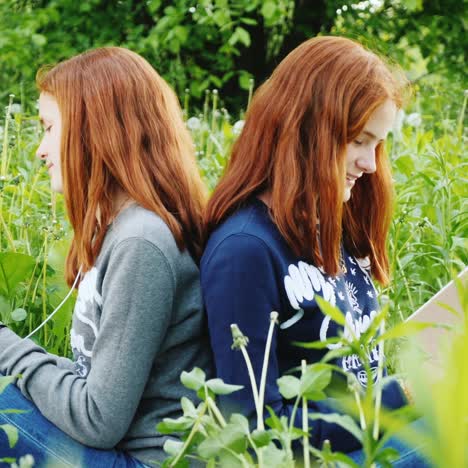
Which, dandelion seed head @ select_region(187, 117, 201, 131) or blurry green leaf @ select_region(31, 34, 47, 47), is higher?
blurry green leaf @ select_region(31, 34, 47, 47)

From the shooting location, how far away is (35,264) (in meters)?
2.08

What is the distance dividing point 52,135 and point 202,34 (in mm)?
3769

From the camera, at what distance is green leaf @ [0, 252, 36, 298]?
79.7 inches

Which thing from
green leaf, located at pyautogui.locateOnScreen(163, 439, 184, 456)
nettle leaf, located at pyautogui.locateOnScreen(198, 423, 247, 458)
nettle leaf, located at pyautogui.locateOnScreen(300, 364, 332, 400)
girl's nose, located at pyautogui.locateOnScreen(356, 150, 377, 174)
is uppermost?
nettle leaf, located at pyautogui.locateOnScreen(300, 364, 332, 400)

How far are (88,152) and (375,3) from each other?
4.24 meters

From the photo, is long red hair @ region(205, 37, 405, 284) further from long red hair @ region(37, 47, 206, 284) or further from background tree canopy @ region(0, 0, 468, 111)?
background tree canopy @ region(0, 0, 468, 111)

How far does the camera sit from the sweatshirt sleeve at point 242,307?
4.63 feet

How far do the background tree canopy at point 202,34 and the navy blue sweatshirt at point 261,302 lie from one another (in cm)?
347

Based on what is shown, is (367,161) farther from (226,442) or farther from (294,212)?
(226,442)

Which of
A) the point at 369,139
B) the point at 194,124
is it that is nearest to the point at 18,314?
the point at 369,139

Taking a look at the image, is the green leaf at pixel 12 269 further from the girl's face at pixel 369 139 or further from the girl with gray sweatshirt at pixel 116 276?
the girl's face at pixel 369 139

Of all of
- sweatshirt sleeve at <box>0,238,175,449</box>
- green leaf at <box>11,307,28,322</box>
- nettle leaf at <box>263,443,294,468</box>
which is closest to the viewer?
nettle leaf at <box>263,443,294,468</box>

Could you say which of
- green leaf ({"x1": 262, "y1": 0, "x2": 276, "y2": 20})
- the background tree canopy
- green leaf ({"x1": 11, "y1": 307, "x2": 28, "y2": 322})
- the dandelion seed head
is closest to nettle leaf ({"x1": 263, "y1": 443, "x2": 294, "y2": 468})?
green leaf ({"x1": 11, "y1": 307, "x2": 28, "y2": 322})

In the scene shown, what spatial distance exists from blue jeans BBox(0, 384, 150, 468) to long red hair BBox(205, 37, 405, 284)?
0.40 meters
